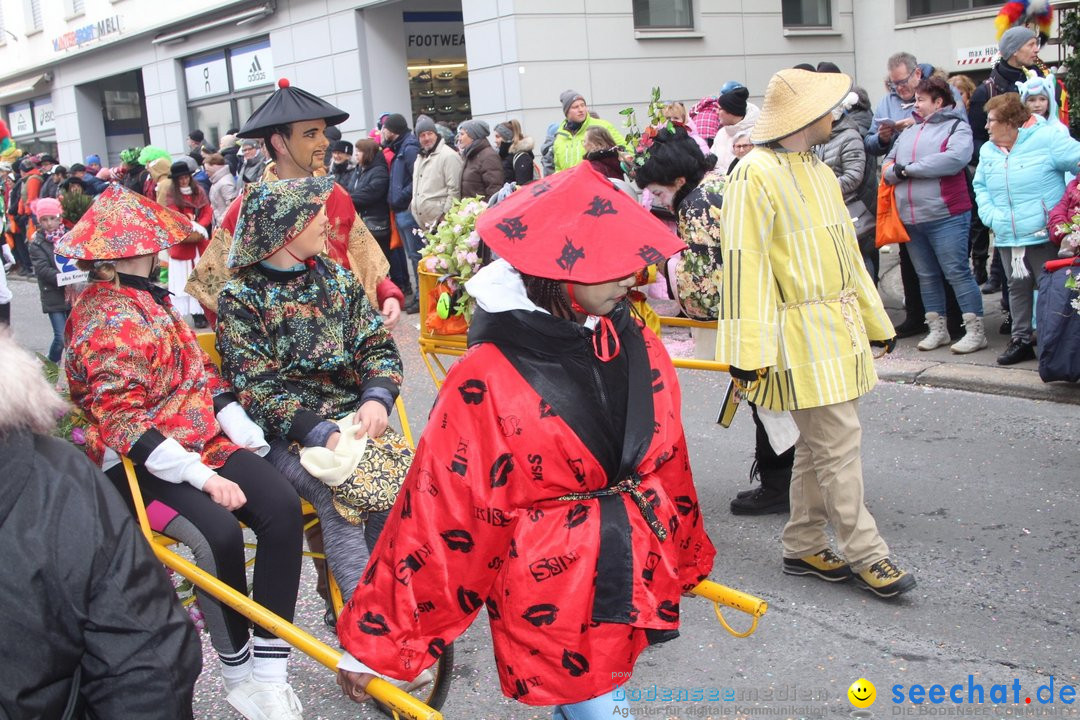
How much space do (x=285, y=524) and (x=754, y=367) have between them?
1.87 metres

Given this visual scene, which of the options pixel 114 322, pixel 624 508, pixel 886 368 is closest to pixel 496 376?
pixel 624 508

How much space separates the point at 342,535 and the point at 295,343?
68 cm

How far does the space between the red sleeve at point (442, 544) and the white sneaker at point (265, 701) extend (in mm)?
1064

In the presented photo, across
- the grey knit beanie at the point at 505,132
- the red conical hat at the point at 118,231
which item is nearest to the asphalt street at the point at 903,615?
the red conical hat at the point at 118,231

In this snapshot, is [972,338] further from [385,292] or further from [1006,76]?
[385,292]

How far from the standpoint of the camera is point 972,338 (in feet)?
26.5

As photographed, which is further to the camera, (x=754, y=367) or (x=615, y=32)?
(x=615, y=32)

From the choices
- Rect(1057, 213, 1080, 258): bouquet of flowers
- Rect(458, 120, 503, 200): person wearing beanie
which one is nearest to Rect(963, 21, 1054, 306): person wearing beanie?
Rect(1057, 213, 1080, 258): bouquet of flowers

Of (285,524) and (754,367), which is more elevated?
(754,367)

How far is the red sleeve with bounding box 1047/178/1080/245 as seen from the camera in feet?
21.4

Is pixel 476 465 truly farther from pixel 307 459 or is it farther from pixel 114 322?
pixel 114 322

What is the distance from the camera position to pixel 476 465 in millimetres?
2529

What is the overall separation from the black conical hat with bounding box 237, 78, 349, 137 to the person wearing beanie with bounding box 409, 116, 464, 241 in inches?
283

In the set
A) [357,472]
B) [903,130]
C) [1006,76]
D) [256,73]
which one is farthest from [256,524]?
[256,73]
